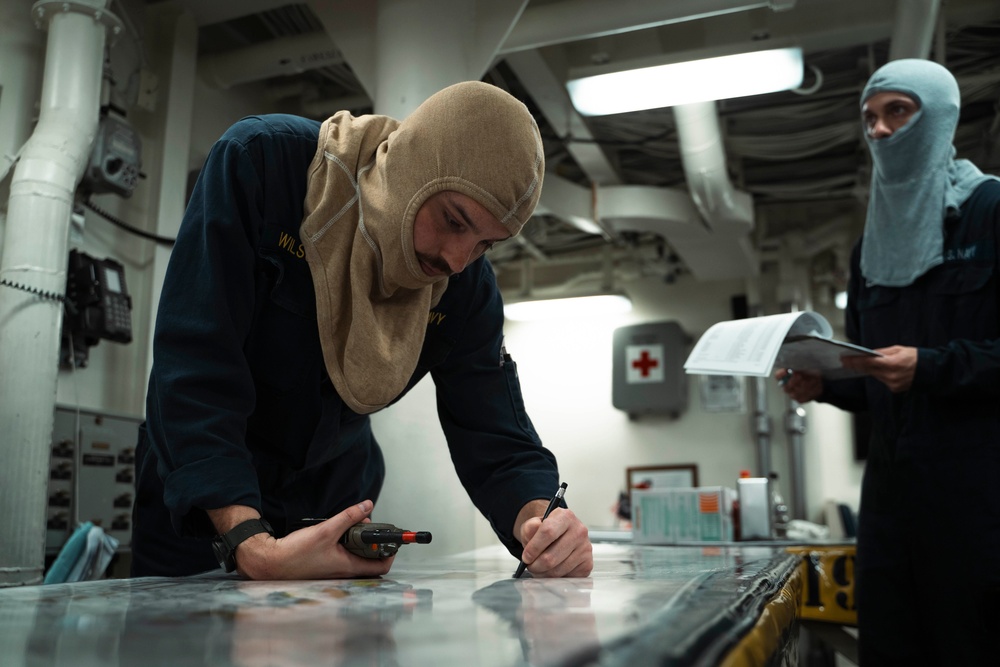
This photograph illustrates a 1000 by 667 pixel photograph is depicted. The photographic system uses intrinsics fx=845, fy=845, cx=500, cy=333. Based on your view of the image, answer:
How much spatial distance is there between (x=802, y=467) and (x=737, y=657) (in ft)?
18.0

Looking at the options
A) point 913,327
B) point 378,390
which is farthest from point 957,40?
point 378,390

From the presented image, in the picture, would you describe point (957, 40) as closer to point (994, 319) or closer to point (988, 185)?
point (988, 185)

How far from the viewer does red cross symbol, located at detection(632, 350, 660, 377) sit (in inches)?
238

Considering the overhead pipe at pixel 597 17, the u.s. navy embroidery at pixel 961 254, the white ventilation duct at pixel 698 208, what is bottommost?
the u.s. navy embroidery at pixel 961 254

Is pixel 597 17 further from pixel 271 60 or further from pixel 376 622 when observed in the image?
pixel 376 622

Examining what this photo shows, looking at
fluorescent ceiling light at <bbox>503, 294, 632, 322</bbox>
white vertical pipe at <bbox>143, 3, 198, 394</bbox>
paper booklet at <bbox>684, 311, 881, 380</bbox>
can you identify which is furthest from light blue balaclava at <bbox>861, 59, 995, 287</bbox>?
fluorescent ceiling light at <bbox>503, 294, 632, 322</bbox>

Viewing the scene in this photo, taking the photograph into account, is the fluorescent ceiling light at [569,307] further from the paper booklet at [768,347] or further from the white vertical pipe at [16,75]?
the paper booklet at [768,347]

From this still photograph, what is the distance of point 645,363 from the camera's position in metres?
6.08

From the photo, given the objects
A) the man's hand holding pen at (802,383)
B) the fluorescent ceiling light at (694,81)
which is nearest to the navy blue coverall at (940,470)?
the man's hand holding pen at (802,383)

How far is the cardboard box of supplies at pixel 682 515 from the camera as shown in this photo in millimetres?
2844

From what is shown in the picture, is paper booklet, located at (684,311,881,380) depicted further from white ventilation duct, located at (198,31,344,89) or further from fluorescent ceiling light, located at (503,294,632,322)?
fluorescent ceiling light, located at (503,294,632,322)

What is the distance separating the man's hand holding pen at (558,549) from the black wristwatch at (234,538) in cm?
33

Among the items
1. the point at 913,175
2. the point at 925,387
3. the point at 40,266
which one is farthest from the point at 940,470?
the point at 40,266

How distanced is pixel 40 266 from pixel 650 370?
4.32m
